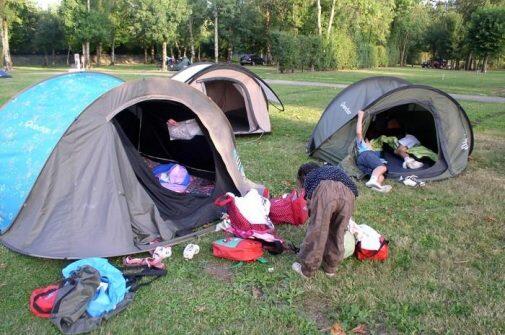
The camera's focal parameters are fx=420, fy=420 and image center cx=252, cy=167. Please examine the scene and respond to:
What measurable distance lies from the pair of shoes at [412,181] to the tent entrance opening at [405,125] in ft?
4.01

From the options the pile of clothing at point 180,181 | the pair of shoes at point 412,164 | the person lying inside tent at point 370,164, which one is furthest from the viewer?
the pair of shoes at point 412,164

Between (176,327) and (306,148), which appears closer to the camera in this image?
(176,327)

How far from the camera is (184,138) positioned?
6.57m

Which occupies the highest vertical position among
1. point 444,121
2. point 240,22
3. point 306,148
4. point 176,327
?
point 240,22

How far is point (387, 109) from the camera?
6922 mm

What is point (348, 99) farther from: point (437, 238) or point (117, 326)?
point (117, 326)

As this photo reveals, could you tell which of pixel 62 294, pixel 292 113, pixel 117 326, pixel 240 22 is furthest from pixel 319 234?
pixel 240 22

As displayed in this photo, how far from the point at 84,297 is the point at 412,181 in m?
4.84

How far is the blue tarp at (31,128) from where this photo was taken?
4.18 meters

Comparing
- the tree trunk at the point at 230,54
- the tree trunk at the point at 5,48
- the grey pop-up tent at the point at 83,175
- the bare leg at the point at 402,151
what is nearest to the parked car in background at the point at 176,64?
the tree trunk at the point at 230,54

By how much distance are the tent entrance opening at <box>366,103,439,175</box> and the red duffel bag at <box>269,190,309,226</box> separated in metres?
3.37

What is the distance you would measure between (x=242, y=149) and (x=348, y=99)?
2296 mm

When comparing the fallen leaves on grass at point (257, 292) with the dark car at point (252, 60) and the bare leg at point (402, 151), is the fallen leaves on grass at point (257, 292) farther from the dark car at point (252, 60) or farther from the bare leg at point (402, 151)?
the dark car at point (252, 60)

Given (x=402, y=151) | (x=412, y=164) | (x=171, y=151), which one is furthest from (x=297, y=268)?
(x=402, y=151)
